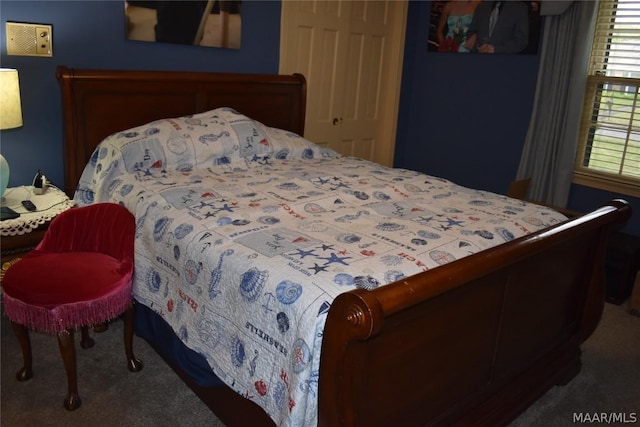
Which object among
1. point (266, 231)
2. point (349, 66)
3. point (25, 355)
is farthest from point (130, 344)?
point (349, 66)

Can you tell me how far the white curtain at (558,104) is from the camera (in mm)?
3617

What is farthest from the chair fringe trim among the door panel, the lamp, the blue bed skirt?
the door panel

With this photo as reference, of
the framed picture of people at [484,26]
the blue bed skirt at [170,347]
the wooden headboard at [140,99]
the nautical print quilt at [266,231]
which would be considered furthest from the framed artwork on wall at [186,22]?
the framed picture of people at [484,26]

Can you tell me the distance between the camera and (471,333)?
1.76 metres

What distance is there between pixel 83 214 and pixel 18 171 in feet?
2.40

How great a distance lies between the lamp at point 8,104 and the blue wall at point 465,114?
10.3ft

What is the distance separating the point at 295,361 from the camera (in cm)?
147

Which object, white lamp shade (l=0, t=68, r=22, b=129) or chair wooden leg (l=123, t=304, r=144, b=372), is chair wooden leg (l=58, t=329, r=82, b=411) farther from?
white lamp shade (l=0, t=68, r=22, b=129)

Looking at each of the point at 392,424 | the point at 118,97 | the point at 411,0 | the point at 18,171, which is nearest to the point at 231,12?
the point at 118,97

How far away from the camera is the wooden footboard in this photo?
1357 mm

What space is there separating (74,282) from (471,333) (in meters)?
1.44

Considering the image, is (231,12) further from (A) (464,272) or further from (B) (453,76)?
(A) (464,272)

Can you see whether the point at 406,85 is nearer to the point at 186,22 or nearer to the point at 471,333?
the point at 186,22

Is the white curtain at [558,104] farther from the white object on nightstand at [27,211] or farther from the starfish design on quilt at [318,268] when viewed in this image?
the white object on nightstand at [27,211]
